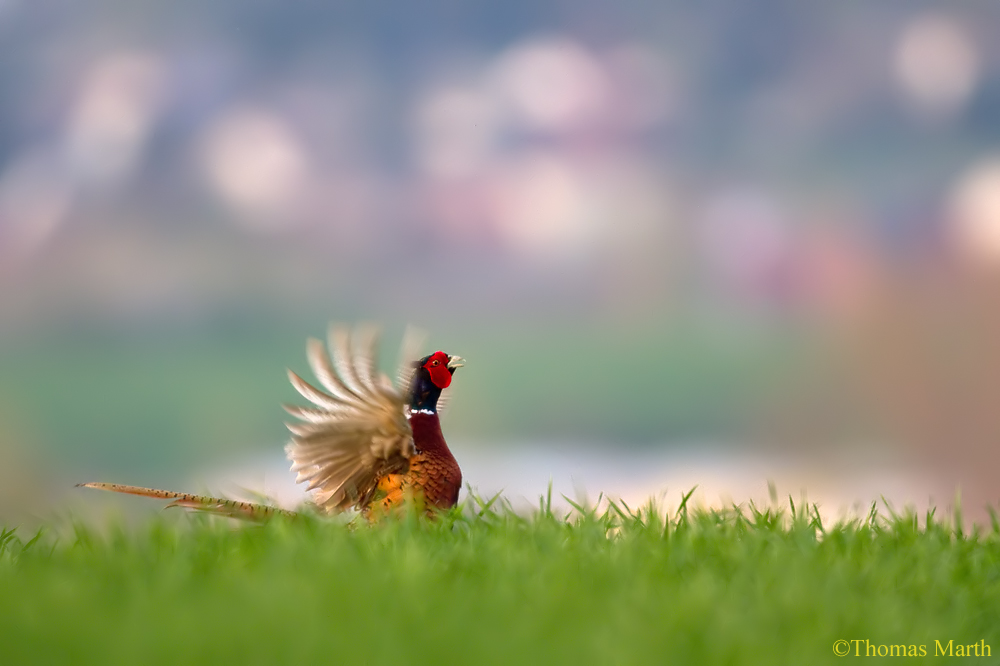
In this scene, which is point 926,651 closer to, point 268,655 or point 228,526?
point 268,655

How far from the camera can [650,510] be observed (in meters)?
4.25

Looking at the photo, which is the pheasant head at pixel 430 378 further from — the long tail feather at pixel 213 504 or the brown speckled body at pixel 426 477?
the long tail feather at pixel 213 504

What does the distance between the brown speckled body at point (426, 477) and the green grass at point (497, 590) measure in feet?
0.42

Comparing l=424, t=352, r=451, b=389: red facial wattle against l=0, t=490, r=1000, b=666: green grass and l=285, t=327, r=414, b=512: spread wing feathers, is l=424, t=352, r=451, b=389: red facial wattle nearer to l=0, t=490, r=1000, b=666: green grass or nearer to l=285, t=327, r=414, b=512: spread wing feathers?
l=285, t=327, r=414, b=512: spread wing feathers

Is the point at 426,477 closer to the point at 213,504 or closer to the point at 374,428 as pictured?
the point at 374,428

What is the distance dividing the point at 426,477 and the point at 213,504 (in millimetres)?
981

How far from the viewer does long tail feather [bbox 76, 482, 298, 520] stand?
13.2 ft

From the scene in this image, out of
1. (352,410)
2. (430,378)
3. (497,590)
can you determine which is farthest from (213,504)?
(497,590)

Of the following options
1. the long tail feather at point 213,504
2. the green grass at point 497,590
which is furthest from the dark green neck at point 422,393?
the long tail feather at point 213,504

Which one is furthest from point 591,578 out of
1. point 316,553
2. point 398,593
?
point 316,553

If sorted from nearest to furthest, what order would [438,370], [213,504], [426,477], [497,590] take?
[497,590], [213,504], [426,477], [438,370]

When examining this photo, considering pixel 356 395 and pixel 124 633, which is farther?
pixel 356 395

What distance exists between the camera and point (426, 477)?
4301mm

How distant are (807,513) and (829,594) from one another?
1365 millimetres
